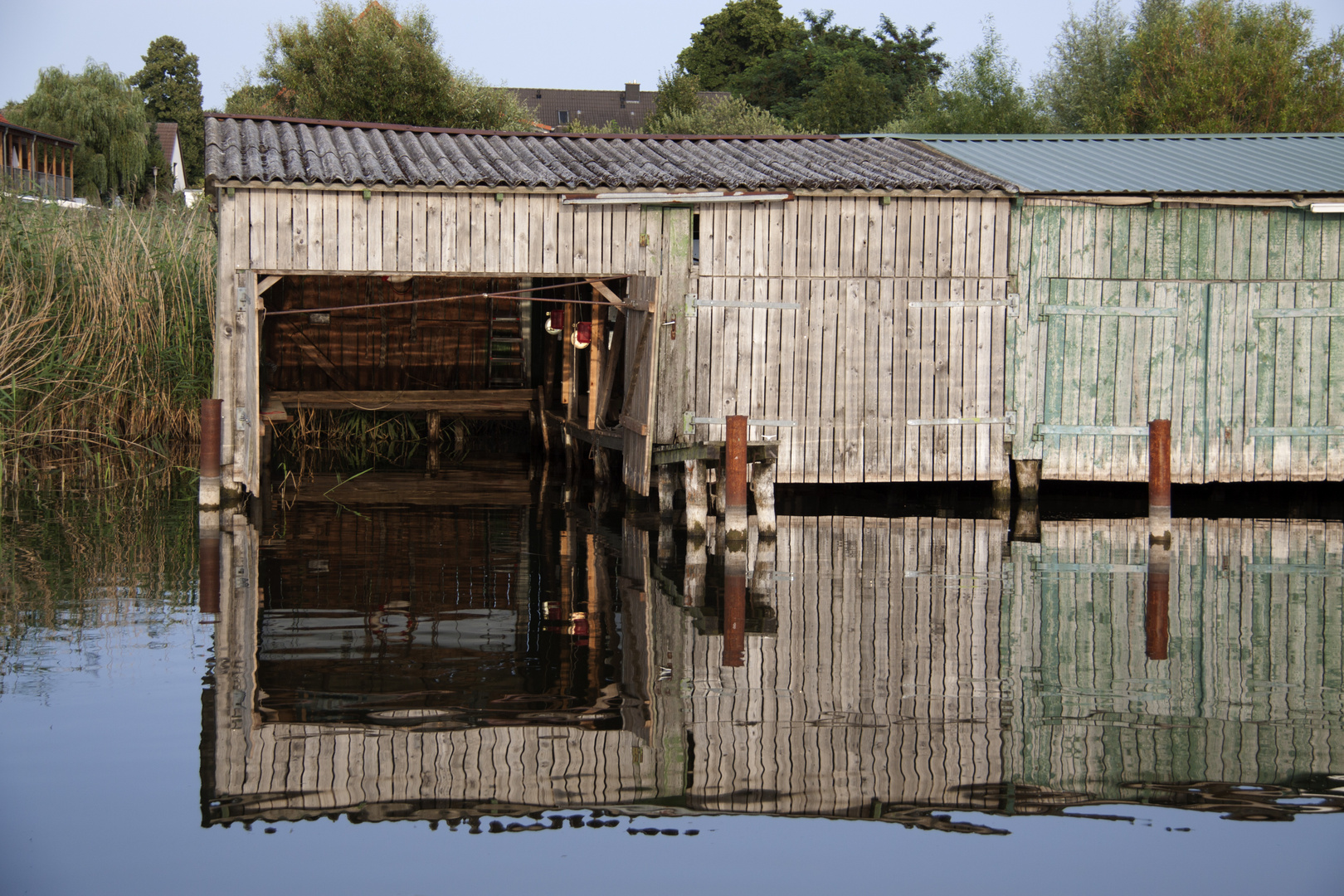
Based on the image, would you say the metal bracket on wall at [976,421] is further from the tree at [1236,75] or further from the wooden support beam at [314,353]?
the tree at [1236,75]

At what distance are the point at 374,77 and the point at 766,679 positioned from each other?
85.0 feet

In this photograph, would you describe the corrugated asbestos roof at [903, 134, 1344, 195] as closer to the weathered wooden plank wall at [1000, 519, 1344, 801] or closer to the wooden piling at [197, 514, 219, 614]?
the weathered wooden plank wall at [1000, 519, 1344, 801]

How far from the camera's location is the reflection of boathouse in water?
520cm

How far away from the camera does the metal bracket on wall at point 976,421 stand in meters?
13.1

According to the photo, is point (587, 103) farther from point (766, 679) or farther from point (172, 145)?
point (766, 679)

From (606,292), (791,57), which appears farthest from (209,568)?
(791,57)

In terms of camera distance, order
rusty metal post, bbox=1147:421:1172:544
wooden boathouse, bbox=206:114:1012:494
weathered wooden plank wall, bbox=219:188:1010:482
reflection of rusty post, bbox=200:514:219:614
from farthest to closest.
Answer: weathered wooden plank wall, bbox=219:188:1010:482 < wooden boathouse, bbox=206:114:1012:494 < rusty metal post, bbox=1147:421:1172:544 < reflection of rusty post, bbox=200:514:219:614

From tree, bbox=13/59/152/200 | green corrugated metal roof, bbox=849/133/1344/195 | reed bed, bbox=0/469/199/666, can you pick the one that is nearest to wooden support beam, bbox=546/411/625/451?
reed bed, bbox=0/469/199/666

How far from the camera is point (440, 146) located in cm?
1397

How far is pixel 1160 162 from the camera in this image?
14609 millimetres

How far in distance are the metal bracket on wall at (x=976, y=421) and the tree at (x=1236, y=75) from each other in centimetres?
1774

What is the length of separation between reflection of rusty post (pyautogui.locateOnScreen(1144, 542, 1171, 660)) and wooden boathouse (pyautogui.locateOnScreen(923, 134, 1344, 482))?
2.86m

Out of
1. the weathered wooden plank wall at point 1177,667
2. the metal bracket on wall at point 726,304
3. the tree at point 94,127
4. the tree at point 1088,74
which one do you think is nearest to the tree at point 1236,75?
the tree at point 1088,74

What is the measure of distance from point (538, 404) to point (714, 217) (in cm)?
638
